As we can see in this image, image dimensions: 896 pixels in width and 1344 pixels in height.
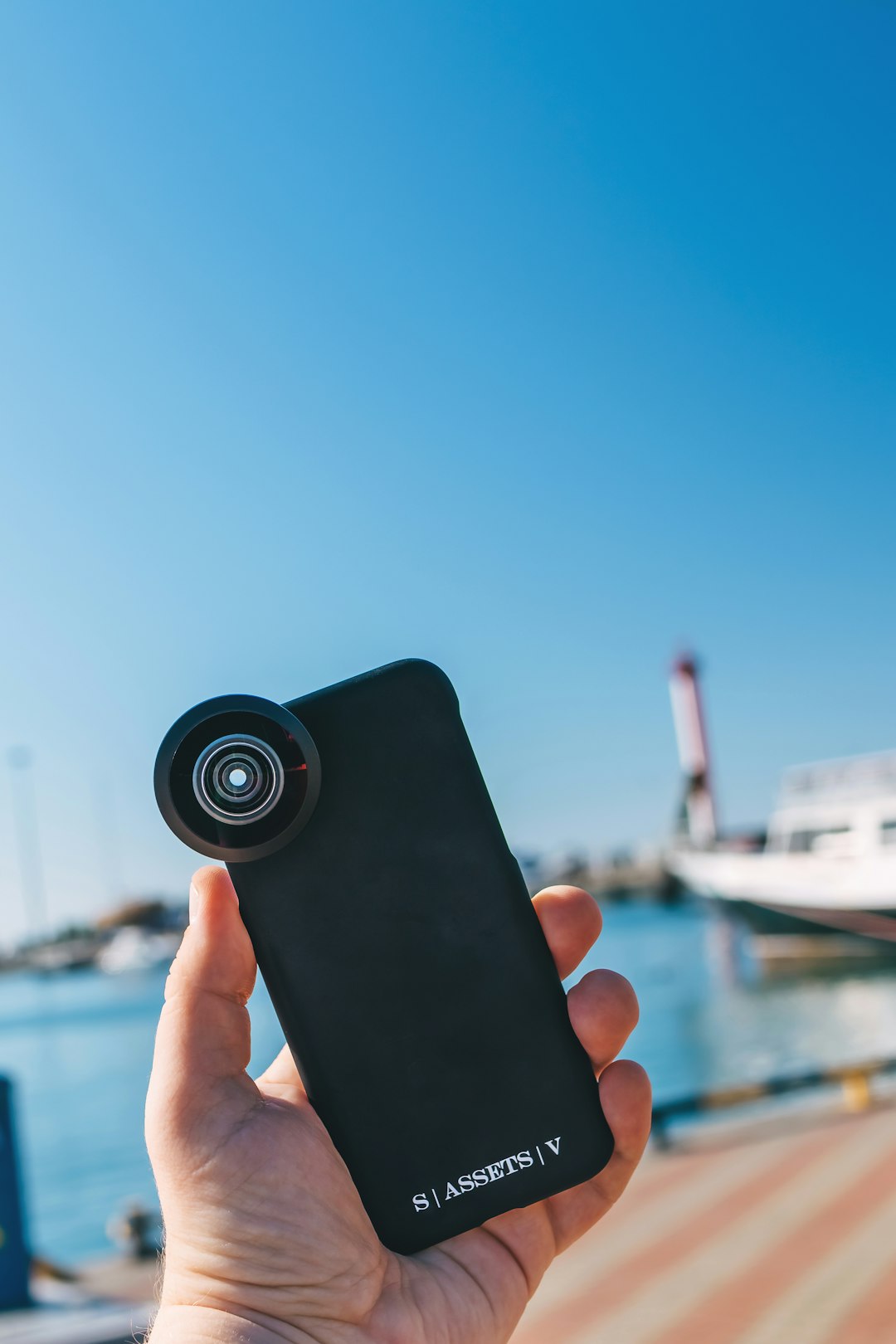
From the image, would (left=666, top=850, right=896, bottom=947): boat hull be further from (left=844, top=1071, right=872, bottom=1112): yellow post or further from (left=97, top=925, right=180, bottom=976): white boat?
(left=97, top=925, right=180, bottom=976): white boat

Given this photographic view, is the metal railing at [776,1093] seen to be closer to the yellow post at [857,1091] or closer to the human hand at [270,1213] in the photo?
the yellow post at [857,1091]

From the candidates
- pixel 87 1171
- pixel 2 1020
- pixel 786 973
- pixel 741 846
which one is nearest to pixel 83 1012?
pixel 2 1020

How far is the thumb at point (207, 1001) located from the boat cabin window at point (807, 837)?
3686 cm

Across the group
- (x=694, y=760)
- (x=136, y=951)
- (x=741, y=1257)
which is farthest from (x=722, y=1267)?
(x=136, y=951)

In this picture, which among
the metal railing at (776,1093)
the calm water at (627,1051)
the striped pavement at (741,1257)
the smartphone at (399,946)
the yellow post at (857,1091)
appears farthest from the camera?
the calm water at (627,1051)

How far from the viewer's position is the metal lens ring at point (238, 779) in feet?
5.61

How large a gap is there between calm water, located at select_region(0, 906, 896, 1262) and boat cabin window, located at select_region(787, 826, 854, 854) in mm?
4657

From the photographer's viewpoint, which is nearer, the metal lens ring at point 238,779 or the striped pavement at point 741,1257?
the metal lens ring at point 238,779

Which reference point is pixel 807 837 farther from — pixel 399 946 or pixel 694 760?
pixel 399 946

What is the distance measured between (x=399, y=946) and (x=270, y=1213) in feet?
1.47

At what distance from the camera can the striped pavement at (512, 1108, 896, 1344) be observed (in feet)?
16.2

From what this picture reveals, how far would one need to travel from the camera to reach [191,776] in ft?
5.59

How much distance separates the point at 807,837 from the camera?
124 ft

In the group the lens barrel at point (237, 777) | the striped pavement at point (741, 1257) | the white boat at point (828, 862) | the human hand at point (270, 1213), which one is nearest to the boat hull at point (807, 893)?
the white boat at point (828, 862)
